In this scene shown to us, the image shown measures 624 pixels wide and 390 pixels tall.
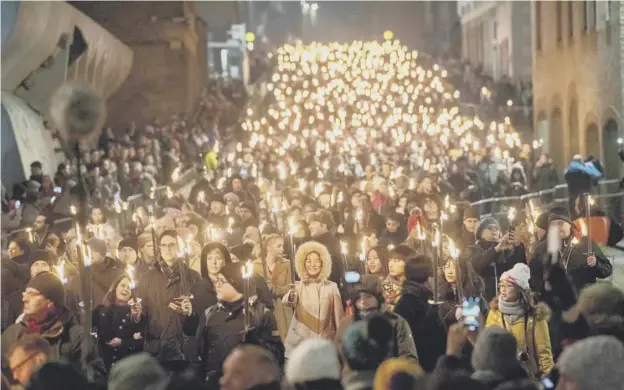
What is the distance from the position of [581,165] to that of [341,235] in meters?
6.72

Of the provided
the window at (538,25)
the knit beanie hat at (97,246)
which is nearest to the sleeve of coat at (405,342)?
the knit beanie hat at (97,246)

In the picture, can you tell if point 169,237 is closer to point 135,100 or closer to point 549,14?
point 549,14

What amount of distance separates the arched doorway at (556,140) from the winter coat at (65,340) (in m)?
26.1

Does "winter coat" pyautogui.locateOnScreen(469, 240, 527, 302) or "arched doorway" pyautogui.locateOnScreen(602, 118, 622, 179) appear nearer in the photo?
"winter coat" pyautogui.locateOnScreen(469, 240, 527, 302)

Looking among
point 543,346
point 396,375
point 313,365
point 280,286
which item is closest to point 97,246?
point 280,286

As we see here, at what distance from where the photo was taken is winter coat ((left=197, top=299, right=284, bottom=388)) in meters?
7.73

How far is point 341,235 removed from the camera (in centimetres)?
1266

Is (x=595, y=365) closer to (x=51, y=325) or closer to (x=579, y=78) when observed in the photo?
(x=51, y=325)

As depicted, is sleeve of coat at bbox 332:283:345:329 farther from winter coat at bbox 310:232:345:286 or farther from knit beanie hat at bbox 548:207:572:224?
knit beanie hat at bbox 548:207:572:224

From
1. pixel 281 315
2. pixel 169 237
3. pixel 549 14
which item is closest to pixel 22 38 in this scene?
pixel 169 237

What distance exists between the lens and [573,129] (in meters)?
31.3

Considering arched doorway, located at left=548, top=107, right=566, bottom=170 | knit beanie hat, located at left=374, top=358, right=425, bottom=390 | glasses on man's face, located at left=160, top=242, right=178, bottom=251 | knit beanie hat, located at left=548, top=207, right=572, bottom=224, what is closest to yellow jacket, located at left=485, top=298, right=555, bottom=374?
knit beanie hat, located at left=374, top=358, right=425, bottom=390

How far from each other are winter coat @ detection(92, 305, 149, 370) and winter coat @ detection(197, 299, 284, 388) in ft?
1.92

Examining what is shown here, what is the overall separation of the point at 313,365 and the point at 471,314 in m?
1.76
